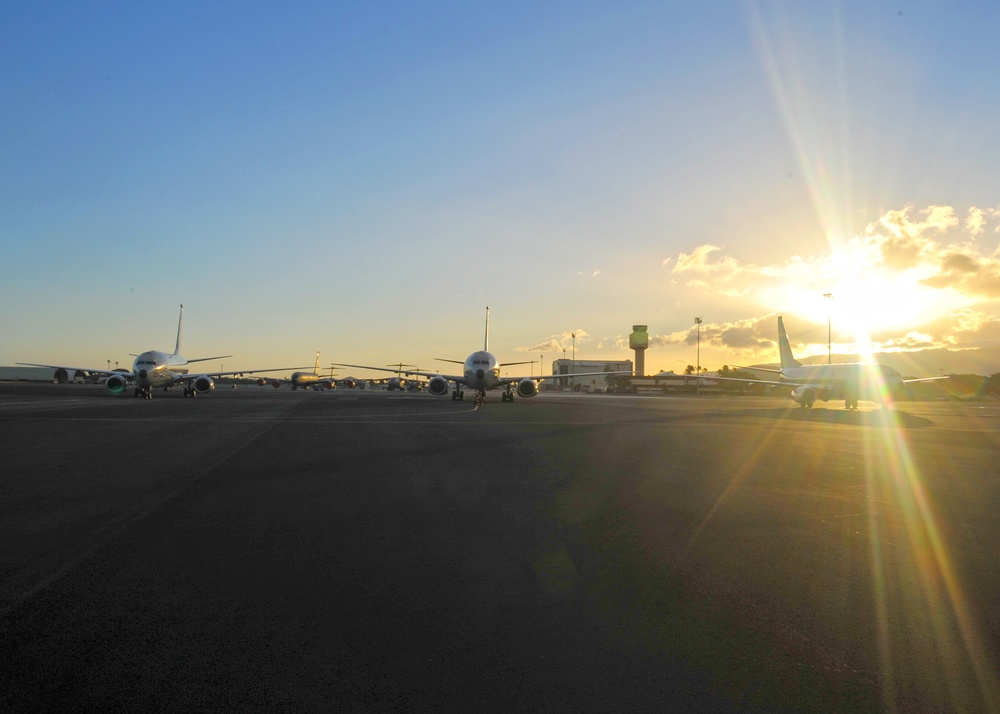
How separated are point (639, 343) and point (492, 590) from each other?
145625mm

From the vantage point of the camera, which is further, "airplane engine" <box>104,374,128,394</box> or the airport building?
the airport building

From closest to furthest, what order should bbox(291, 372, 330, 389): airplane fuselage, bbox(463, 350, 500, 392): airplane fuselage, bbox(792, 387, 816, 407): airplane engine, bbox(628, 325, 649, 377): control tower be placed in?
bbox(792, 387, 816, 407): airplane engine → bbox(463, 350, 500, 392): airplane fuselage → bbox(291, 372, 330, 389): airplane fuselage → bbox(628, 325, 649, 377): control tower

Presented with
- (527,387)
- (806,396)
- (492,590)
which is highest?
(527,387)

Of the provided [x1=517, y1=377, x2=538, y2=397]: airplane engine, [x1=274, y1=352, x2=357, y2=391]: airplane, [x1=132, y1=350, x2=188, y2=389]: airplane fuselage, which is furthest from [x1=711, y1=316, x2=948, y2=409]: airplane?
[x1=274, y1=352, x2=357, y2=391]: airplane

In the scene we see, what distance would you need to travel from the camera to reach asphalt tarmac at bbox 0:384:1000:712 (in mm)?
3350

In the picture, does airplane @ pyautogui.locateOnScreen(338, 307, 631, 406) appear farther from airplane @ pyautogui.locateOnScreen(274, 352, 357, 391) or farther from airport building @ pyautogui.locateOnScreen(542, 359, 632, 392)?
airport building @ pyautogui.locateOnScreen(542, 359, 632, 392)

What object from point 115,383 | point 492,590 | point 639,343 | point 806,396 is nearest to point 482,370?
point 806,396

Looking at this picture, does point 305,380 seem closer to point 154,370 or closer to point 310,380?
point 310,380

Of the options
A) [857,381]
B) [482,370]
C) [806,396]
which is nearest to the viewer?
[857,381]

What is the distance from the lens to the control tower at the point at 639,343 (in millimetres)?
147125

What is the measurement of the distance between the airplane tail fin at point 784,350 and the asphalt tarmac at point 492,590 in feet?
137

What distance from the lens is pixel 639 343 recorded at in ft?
483

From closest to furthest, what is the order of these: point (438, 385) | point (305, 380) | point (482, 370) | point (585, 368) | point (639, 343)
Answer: point (482, 370) → point (438, 385) → point (305, 380) → point (639, 343) → point (585, 368)

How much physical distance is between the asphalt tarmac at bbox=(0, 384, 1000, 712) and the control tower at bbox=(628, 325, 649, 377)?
13756 centimetres
